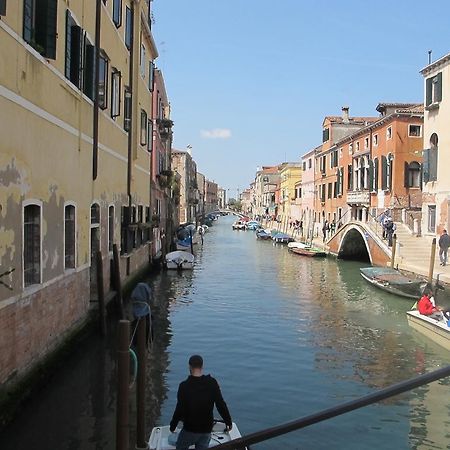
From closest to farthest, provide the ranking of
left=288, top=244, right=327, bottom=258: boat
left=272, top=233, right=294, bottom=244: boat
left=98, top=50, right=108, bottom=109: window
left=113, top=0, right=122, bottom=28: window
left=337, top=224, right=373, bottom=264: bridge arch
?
left=98, top=50, right=108, bottom=109: window < left=113, top=0, right=122, bottom=28: window < left=337, top=224, right=373, bottom=264: bridge arch < left=288, top=244, right=327, bottom=258: boat < left=272, top=233, right=294, bottom=244: boat

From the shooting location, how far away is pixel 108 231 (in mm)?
12172

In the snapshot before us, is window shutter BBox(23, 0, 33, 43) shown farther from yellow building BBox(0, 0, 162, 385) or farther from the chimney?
the chimney

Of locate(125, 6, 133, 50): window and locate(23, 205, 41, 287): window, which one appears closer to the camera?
locate(23, 205, 41, 287): window

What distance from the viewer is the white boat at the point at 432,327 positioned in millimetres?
10291

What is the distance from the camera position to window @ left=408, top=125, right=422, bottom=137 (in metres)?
25.4

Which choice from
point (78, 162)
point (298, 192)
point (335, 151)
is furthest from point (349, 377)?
point (298, 192)

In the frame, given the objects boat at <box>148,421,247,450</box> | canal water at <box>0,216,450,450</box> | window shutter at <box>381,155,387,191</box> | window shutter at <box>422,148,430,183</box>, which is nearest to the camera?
boat at <box>148,421,247,450</box>

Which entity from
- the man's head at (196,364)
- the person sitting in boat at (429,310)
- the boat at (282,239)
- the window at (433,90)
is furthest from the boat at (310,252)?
the man's head at (196,364)

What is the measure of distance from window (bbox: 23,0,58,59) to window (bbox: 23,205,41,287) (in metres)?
1.88

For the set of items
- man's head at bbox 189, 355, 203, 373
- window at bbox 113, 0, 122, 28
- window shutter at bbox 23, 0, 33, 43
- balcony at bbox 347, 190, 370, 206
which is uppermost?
window at bbox 113, 0, 122, 28

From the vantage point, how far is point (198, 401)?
4.39 m

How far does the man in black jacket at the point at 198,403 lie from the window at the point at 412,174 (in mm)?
22645

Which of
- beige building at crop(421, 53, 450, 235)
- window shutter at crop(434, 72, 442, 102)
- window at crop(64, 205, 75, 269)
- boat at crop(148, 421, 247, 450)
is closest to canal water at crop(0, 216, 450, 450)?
boat at crop(148, 421, 247, 450)

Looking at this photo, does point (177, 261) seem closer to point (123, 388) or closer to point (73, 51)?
point (73, 51)
